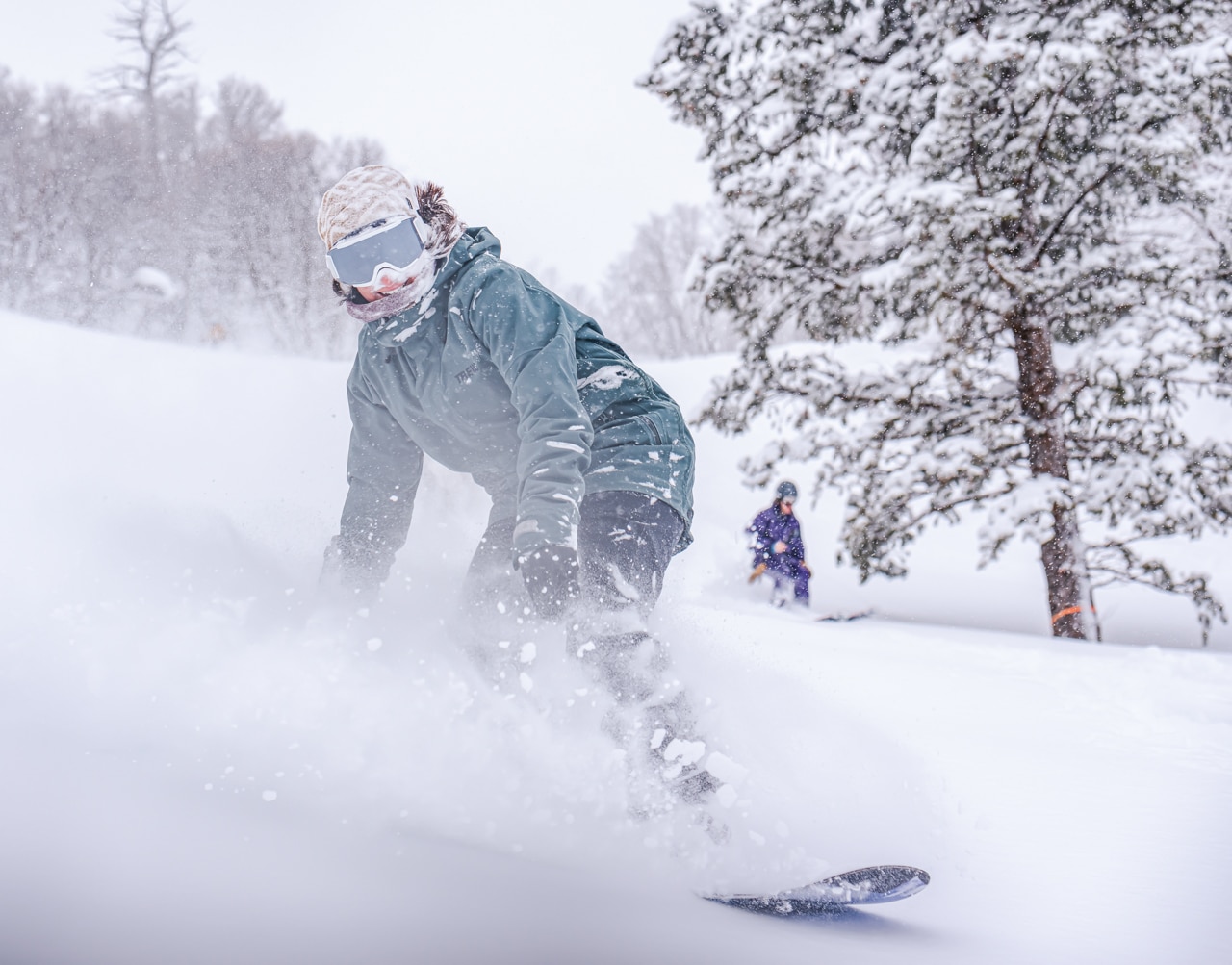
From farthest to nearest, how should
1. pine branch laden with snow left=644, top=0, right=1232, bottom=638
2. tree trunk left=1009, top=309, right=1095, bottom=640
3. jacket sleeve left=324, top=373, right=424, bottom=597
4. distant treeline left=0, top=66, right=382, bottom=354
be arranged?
1. distant treeline left=0, top=66, right=382, bottom=354
2. tree trunk left=1009, top=309, right=1095, bottom=640
3. pine branch laden with snow left=644, top=0, right=1232, bottom=638
4. jacket sleeve left=324, top=373, right=424, bottom=597

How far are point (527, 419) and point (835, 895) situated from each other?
3.97 feet

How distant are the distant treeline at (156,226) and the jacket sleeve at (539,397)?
1794 centimetres

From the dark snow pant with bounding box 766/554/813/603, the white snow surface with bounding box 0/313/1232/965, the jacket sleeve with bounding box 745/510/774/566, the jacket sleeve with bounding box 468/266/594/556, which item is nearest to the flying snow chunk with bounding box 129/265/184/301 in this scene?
the jacket sleeve with bounding box 745/510/774/566

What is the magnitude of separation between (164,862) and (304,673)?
0.66 m

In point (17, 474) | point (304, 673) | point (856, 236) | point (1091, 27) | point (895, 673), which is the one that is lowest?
point (895, 673)

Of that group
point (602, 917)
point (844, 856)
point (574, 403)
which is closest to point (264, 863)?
point (602, 917)

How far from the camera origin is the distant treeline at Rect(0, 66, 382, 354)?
19.2m

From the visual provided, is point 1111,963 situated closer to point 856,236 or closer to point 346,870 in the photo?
point 346,870

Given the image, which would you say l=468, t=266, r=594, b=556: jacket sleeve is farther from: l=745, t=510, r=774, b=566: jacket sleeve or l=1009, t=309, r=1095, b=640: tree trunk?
l=745, t=510, r=774, b=566: jacket sleeve

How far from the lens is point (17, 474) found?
324 cm

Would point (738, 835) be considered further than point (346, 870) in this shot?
Yes

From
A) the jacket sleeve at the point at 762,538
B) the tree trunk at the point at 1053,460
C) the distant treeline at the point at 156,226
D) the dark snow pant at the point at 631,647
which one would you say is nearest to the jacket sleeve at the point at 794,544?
the jacket sleeve at the point at 762,538

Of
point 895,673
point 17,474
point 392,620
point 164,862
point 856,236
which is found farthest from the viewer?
point 856,236

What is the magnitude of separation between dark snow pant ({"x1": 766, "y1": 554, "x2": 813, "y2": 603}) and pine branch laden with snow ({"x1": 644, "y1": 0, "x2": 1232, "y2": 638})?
1.84 meters
